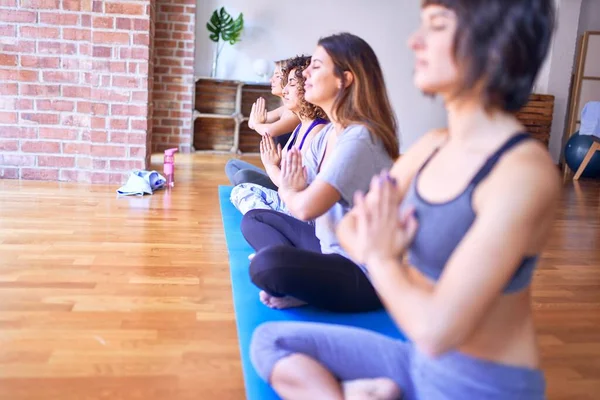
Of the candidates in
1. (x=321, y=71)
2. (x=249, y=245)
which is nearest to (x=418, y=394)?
(x=321, y=71)

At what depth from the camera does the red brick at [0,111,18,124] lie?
14.0ft

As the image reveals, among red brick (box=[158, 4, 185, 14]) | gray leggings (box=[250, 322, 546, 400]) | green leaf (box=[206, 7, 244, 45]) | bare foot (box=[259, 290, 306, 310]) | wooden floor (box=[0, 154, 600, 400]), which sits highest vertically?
red brick (box=[158, 4, 185, 14])

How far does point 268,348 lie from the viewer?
1321 millimetres

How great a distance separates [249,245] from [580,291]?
4.97 ft

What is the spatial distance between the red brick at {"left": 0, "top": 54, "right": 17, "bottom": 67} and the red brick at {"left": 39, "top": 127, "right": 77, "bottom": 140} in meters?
0.50

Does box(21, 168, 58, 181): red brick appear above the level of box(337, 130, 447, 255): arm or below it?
below

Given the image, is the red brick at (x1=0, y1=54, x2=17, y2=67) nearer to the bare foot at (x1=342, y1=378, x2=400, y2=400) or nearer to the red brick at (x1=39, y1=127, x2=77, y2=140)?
the red brick at (x1=39, y1=127, x2=77, y2=140)

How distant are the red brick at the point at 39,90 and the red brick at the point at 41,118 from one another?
15 cm

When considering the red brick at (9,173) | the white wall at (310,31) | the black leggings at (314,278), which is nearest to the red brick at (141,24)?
the red brick at (9,173)

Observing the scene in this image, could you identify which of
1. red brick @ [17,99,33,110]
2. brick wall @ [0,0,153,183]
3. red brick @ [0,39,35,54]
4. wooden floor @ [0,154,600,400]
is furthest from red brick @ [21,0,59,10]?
wooden floor @ [0,154,600,400]

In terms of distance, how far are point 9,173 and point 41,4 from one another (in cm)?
124

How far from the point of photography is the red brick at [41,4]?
4.17 meters

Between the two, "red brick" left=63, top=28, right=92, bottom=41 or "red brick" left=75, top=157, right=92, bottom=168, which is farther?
"red brick" left=75, top=157, right=92, bottom=168

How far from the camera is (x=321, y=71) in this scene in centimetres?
197
